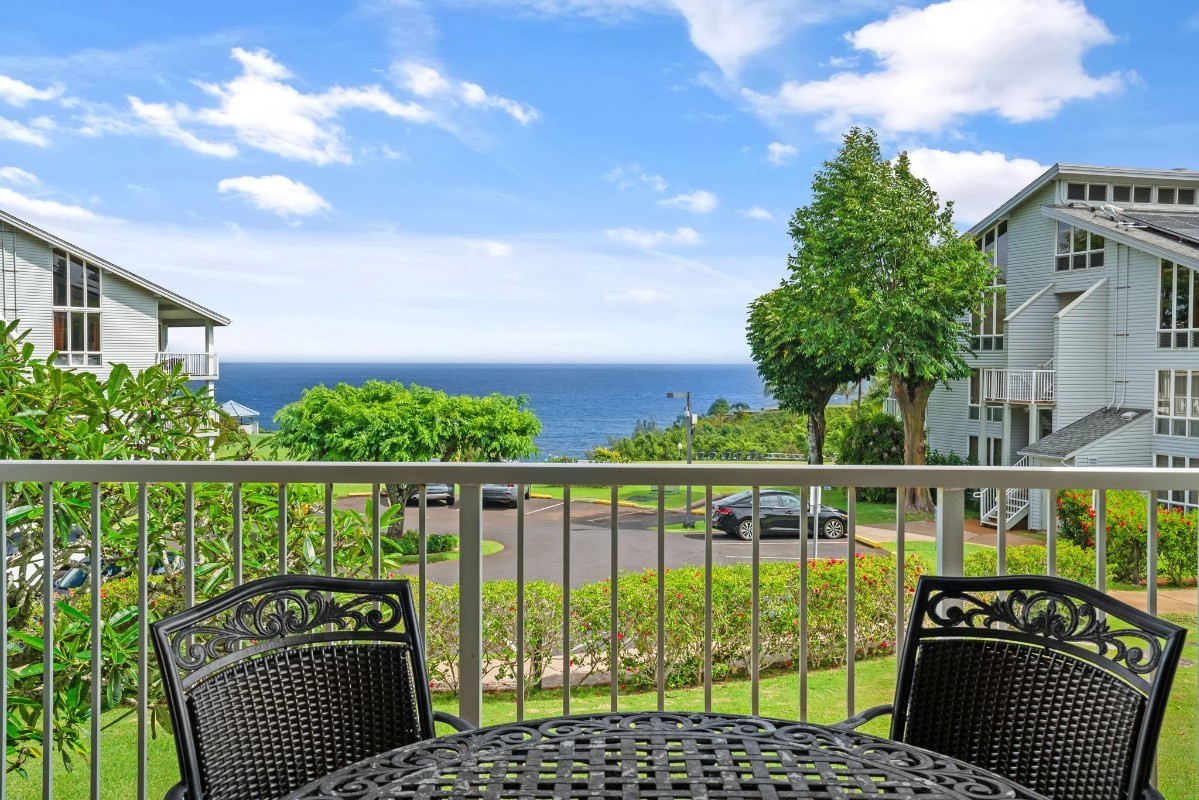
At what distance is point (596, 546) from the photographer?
23.3 ft

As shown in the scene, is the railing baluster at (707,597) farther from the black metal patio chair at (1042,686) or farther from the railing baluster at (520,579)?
the black metal patio chair at (1042,686)

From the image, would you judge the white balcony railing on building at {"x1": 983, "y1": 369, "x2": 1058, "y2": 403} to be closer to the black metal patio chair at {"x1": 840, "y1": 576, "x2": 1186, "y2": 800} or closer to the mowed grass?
the mowed grass

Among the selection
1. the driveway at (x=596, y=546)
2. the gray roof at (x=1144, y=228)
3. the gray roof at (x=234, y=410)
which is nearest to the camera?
the gray roof at (x=234, y=410)

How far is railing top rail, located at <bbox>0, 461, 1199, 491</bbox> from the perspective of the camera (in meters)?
1.75

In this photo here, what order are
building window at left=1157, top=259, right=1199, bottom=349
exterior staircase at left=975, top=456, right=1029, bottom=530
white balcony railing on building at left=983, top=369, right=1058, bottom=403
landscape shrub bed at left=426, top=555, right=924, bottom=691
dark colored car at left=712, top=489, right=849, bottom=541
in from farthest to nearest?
white balcony railing on building at left=983, top=369, right=1058, bottom=403 → building window at left=1157, top=259, right=1199, bottom=349 → dark colored car at left=712, top=489, right=849, bottom=541 → landscape shrub bed at left=426, top=555, right=924, bottom=691 → exterior staircase at left=975, top=456, right=1029, bottom=530

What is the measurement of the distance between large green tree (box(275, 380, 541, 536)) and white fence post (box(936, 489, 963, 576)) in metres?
12.0

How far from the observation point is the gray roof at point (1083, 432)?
35.8 feet

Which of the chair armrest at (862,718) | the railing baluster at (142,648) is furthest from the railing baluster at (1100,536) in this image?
the railing baluster at (142,648)

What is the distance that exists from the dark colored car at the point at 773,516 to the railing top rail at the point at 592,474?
4093 millimetres

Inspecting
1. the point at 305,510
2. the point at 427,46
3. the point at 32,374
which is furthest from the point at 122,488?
the point at 427,46

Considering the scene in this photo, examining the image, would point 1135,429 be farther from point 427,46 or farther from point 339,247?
point 339,247

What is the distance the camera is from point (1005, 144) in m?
18.0

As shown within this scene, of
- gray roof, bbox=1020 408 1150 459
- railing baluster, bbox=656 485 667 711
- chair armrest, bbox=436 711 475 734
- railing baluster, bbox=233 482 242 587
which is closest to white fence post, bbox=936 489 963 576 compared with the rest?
railing baluster, bbox=656 485 667 711

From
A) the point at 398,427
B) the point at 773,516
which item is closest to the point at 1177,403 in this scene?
the point at 773,516
